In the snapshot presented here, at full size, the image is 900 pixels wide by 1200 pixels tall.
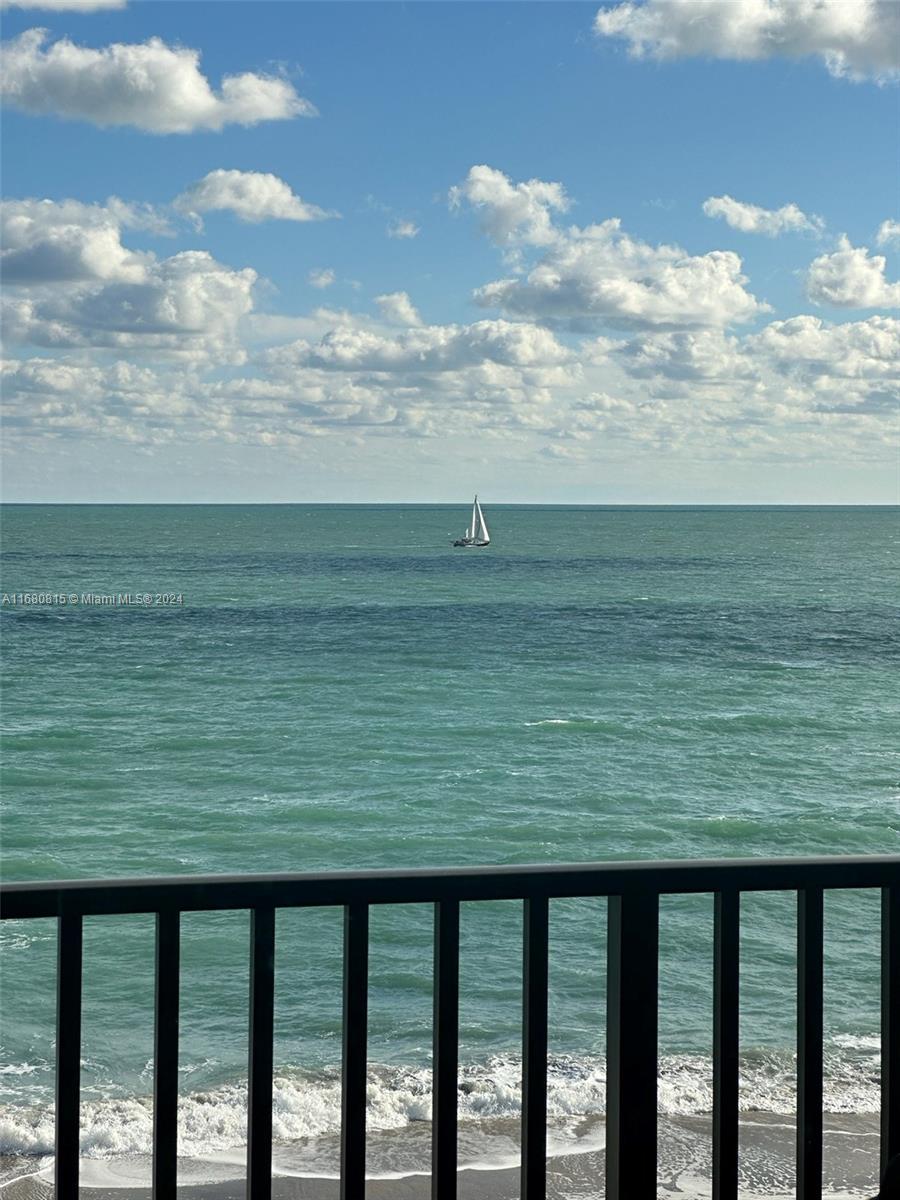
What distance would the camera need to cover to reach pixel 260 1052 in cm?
167

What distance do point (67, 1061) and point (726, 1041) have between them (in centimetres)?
91

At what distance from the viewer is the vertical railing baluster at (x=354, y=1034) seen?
5.48ft

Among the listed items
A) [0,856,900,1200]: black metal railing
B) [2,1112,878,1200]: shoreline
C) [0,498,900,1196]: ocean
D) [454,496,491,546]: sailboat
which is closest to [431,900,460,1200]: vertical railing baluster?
[0,856,900,1200]: black metal railing

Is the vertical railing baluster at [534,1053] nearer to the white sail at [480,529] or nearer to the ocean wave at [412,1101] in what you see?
the ocean wave at [412,1101]

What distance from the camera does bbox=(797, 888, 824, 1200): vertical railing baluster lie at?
1.80 m

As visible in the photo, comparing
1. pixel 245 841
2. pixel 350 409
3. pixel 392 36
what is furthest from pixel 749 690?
pixel 350 409

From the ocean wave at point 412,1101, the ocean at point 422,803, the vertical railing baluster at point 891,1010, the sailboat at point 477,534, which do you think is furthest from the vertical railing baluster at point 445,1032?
the sailboat at point 477,534

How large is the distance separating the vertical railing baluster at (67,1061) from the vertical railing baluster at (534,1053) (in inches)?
23.5

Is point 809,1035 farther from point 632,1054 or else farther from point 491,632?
point 491,632

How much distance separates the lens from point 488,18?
10.2 m

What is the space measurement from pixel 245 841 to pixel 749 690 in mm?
16383

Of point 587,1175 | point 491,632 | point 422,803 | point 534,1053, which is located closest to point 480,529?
point 491,632

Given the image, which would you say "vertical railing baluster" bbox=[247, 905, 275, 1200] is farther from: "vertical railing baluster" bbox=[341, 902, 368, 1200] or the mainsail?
the mainsail

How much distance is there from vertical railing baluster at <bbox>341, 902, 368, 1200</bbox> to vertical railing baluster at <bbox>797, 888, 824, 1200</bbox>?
619 millimetres
